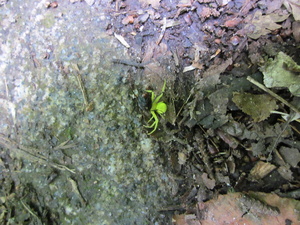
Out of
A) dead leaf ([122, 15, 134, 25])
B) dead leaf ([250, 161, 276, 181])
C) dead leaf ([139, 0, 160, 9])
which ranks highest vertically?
dead leaf ([139, 0, 160, 9])

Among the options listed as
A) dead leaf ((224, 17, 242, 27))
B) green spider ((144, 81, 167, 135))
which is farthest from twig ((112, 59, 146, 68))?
dead leaf ((224, 17, 242, 27))

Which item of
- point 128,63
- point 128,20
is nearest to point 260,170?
point 128,63

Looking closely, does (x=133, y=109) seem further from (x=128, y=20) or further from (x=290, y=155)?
(x=290, y=155)

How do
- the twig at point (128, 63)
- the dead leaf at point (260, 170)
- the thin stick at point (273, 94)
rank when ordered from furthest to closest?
the twig at point (128, 63), the dead leaf at point (260, 170), the thin stick at point (273, 94)

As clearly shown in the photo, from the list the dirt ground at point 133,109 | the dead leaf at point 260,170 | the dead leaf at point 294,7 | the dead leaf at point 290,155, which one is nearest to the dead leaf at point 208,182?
the dirt ground at point 133,109

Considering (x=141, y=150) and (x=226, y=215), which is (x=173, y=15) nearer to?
(x=141, y=150)

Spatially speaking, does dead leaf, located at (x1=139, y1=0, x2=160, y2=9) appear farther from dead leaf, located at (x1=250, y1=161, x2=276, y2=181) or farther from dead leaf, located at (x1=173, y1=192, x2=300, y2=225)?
dead leaf, located at (x1=173, y1=192, x2=300, y2=225)

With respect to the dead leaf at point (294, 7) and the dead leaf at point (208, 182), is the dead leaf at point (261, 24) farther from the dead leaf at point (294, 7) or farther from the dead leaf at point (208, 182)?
the dead leaf at point (208, 182)

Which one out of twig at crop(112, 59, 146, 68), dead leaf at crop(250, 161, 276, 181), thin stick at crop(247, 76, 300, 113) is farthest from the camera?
twig at crop(112, 59, 146, 68)

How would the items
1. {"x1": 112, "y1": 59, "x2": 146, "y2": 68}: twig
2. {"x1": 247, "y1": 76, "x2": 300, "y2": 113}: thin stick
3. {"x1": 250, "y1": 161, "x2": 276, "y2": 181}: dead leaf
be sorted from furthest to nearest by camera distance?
{"x1": 112, "y1": 59, "x2": 146, "y2": 68}: twig → {"x1": 250, "y1": 161, "x2": 276, "y2": 181}: dead leaf → {"x1": 247, "y1": 76, "x2": 300, "y2": 113}: thin stick
